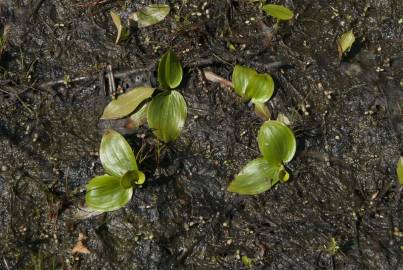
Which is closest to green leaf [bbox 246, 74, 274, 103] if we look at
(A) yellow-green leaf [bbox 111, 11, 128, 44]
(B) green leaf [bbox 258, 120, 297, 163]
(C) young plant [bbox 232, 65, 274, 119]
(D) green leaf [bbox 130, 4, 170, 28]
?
(C) young plant [bbox 232, 65, 274, 119]

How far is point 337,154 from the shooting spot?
9.04 feet

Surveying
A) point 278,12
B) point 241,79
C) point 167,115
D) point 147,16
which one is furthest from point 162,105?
point 278,12

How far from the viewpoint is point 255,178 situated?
2.65m

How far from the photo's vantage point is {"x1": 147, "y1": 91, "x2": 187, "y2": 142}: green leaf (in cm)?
269

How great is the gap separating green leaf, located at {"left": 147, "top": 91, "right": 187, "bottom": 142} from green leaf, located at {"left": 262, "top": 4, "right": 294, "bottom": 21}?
2.25ft

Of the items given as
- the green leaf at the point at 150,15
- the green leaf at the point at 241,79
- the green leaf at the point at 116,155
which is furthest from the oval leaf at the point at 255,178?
the green leaf at the point at 150,15

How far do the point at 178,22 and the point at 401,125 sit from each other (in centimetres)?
129

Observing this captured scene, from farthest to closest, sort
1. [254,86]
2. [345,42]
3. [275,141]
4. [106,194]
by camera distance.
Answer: [345,42] → [254,86] → [275,141] → [106,194]

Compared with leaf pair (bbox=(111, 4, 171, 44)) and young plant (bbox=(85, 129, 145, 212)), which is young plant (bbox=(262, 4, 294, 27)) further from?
young plant (bbox=(85, 129, 145, 212))

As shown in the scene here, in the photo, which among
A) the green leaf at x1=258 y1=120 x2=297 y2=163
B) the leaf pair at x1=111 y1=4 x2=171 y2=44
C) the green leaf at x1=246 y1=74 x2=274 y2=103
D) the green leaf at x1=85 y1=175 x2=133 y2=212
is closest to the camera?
the green leaf at x1=85 y1=175 x2=133 y2=212

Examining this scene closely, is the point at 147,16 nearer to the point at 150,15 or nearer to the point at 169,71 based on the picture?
the point at 150,15

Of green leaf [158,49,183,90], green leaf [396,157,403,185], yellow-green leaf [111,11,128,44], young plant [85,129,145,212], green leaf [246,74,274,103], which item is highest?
yellow-green leaf [111,11,128,44]

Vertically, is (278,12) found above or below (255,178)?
above

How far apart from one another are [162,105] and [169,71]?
18cm
